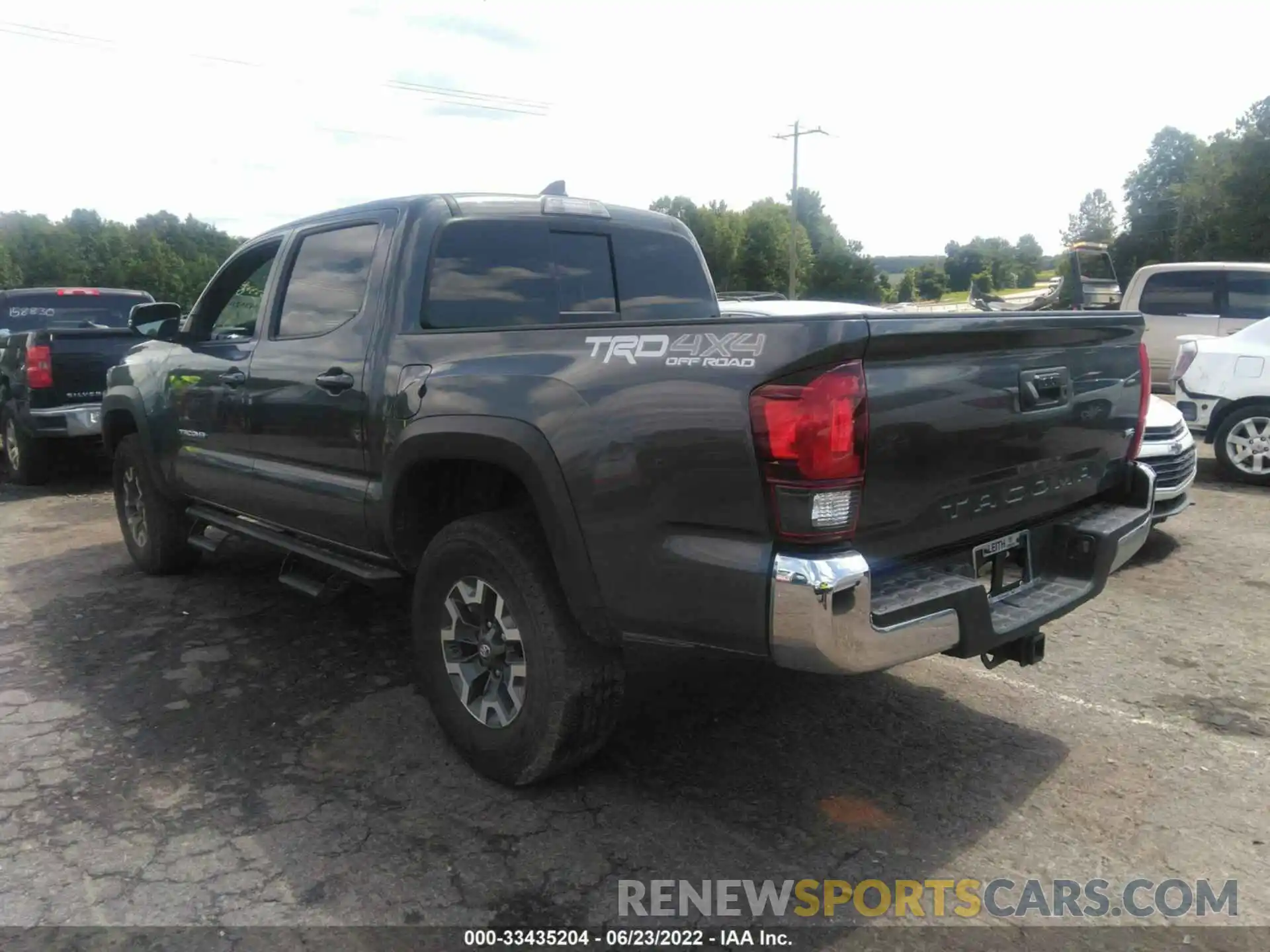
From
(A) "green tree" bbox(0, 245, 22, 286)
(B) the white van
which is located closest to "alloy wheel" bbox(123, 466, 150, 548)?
(B) the white van

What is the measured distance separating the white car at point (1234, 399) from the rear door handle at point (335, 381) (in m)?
7.29

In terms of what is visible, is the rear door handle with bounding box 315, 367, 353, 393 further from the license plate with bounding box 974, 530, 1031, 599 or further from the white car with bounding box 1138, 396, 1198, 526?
the white car with bounding box 1138, 396, 1198, 526

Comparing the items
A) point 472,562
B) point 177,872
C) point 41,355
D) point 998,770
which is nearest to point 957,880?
point 998,770

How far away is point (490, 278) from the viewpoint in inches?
149

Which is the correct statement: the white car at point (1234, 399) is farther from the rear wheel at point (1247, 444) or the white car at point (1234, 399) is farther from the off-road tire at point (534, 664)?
the off-road tire at point (534, 664)

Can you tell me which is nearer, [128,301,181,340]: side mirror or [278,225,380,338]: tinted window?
[278,225,380,338]: tinted window

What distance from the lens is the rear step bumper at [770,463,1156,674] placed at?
2.40 m

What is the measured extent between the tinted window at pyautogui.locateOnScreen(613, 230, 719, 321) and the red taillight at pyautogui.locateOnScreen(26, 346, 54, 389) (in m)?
6.62

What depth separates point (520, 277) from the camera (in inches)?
153

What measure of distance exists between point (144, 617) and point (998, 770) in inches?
168

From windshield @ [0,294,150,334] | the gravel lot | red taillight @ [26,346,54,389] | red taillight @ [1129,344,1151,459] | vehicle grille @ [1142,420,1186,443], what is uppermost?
windshield @ [0,294,150,334]

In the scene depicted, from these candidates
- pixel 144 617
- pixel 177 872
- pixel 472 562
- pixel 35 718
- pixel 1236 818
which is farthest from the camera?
pixel 144 617

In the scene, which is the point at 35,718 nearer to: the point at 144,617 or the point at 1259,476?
the point at 144,617

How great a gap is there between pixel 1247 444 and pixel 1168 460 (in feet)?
9.78
